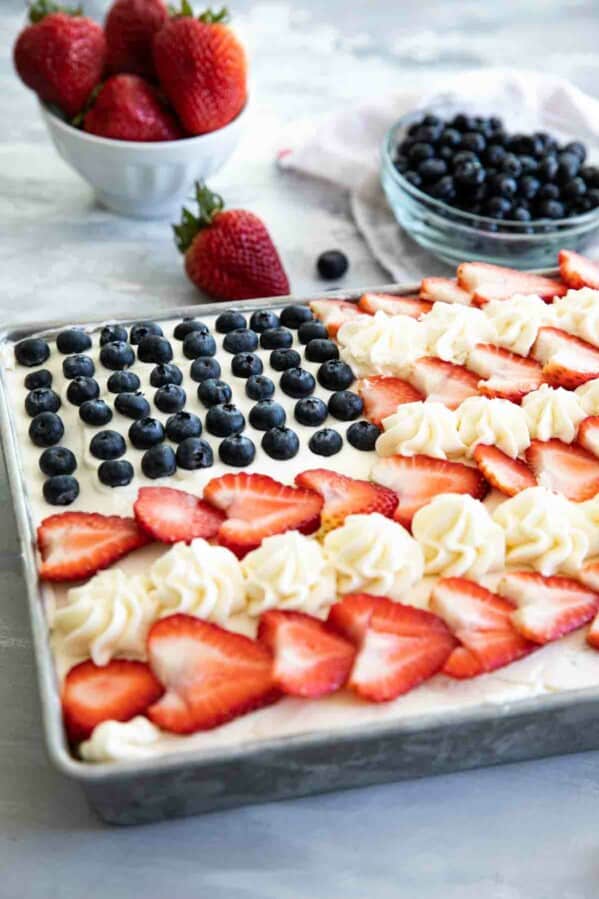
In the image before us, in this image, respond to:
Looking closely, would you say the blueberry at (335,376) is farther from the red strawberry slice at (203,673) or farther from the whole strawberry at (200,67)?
the whole strawberry at (200,67)

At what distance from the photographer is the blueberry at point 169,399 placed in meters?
1.52

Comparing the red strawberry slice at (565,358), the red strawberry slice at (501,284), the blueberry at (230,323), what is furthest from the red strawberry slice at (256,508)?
the red strawberry slice at (501,284)

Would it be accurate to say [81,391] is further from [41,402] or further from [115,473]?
[115,473]

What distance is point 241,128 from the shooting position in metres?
2.18

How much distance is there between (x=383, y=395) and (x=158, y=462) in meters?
0.35

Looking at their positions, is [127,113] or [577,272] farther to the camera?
[127,113]

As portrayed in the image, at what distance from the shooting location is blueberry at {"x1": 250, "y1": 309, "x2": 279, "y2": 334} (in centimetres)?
168

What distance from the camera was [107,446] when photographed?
1436 millimetres

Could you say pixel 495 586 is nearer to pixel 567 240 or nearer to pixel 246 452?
pixel 246 452

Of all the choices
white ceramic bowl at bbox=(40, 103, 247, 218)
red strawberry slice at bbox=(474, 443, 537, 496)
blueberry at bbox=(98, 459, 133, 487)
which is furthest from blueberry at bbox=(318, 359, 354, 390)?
white ceramic bowl at bbox=(40, 103, 247, 218)

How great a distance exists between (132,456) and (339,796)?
1.64 ft

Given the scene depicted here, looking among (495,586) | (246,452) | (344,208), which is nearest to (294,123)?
(344,208)

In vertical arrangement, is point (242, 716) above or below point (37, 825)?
above

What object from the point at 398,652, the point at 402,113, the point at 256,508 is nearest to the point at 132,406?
the point at 256,508
